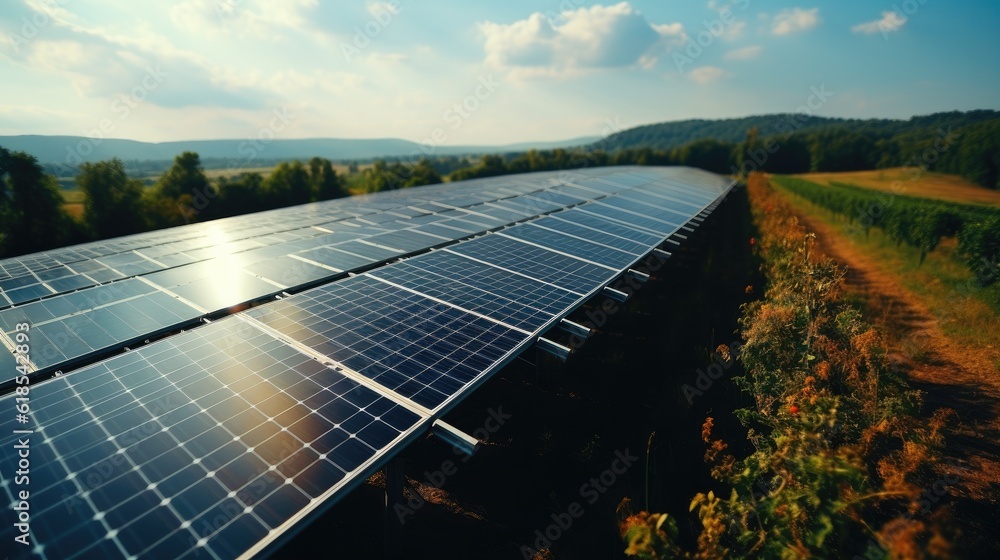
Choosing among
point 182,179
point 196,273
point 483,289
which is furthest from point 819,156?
point 182,179

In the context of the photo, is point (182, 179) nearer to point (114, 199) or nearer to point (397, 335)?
point (114, 199)

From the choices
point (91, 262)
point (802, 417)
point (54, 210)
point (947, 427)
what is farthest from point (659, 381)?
point (54, 210)

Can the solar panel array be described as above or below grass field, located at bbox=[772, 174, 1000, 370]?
above

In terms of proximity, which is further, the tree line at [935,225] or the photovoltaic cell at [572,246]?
the tree line at [935,225]

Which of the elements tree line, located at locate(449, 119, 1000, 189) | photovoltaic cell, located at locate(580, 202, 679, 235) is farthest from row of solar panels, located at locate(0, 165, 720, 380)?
tree line, located at locate(449, 119, 1000, 189)
